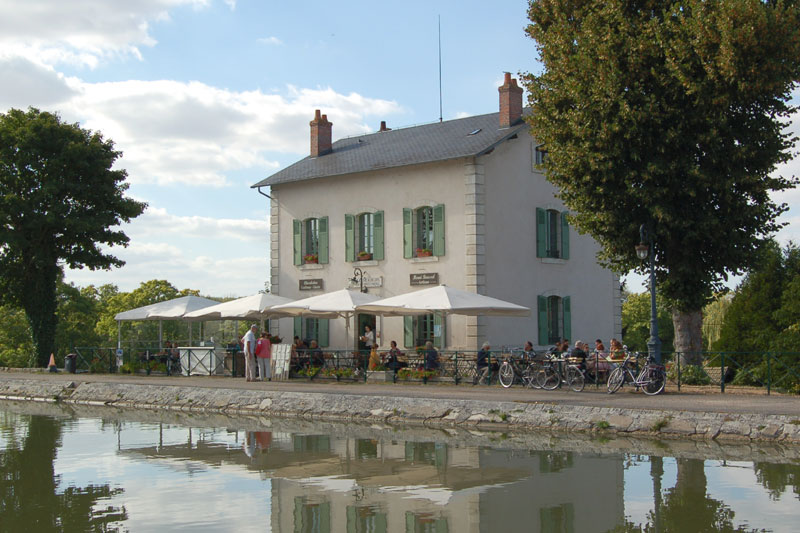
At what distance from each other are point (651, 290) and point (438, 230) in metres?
8.20

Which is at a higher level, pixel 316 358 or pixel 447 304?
pixel 447 304

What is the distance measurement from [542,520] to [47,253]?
2432 centimetres

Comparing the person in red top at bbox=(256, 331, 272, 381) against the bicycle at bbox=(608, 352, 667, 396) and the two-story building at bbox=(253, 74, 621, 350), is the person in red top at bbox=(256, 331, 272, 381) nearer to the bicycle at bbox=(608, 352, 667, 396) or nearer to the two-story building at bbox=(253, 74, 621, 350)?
the two-story building at bbox=(253, 74, 621, 350)

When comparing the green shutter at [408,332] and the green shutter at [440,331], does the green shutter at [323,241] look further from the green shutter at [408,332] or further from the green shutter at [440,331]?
the green shutter at [440,331]

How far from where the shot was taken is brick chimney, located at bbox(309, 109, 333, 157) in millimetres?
29688

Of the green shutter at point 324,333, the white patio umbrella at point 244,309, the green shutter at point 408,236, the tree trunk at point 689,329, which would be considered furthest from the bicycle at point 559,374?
the green shutter at point 324,333

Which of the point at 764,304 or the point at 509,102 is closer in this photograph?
the point at 764,304

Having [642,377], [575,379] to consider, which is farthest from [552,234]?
[642,377]

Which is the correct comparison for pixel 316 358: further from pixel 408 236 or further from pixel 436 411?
pixel 436 411

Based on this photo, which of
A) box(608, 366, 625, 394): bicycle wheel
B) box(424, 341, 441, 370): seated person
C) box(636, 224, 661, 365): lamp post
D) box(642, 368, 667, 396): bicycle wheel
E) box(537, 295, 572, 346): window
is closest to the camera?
box(642, 368, 667, 396): bicycle wheel

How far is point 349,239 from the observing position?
2680 cm

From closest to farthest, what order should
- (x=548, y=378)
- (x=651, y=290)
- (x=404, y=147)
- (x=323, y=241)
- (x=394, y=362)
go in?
(x=651, y=290)
(x=548, y=378)
(x=394, y=362)
(x=404, y=147)
(x=323, y=241)

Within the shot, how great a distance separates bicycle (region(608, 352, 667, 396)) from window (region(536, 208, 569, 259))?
9.01m

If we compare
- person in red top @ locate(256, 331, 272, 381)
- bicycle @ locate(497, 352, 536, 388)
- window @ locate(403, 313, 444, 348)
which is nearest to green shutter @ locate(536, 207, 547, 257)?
window @ locate(403, 313, 444, 348)
